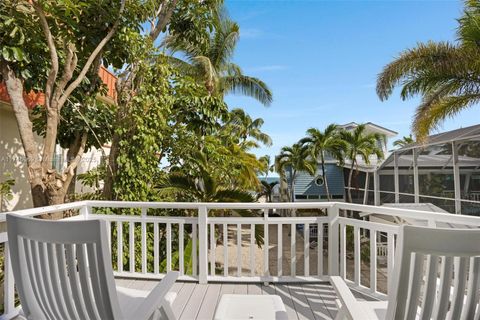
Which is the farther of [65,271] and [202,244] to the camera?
[202,244]

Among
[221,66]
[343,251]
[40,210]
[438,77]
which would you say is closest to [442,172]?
[438,77]

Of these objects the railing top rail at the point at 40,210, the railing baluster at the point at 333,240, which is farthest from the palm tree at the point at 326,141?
the railing top rail at the point at 40,210

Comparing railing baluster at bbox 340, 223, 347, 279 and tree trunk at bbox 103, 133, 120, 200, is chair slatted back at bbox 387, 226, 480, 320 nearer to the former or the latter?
railing baluster at bbox 340, 223, 347, 279

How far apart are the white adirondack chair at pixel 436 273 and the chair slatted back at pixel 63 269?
134 cm

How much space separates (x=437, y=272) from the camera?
1.45m

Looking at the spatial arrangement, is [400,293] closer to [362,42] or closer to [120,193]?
[120,193]

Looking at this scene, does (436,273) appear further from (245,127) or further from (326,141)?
(245,127)

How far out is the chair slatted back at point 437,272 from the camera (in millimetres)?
1364

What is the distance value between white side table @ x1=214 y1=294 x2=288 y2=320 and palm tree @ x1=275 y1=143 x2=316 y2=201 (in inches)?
702

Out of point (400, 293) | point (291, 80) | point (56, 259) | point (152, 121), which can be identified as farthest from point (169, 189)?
point (291, 80)

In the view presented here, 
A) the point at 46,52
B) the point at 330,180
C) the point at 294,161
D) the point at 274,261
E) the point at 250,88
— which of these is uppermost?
the point at 250,88

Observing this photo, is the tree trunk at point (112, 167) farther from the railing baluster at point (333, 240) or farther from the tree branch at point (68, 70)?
the railing baluster at point (333, 240)

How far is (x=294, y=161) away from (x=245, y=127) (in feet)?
12.9

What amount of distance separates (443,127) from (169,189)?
7.30 meters
